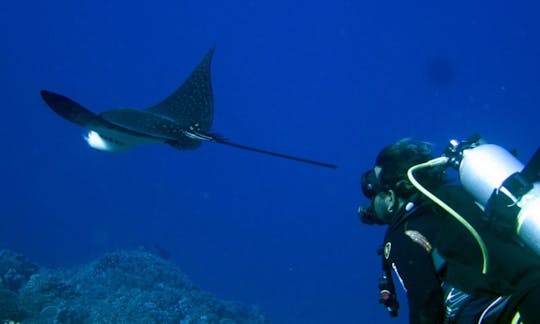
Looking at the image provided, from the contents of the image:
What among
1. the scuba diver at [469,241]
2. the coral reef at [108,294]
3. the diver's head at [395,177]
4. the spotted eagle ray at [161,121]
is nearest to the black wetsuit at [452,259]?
the scuba diver at [469,241]

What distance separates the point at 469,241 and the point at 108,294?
923 centimetres

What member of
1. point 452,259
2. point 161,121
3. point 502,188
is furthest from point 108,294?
point 502,188

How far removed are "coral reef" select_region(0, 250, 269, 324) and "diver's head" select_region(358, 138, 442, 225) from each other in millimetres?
7072

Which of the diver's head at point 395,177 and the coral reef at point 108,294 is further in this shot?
the coral reef at point 108,294

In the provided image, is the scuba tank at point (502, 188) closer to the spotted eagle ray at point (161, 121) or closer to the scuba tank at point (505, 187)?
the scuba tank at point (505, 187)

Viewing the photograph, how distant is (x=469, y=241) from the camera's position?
223 cm

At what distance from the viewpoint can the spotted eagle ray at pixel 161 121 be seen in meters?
4.20

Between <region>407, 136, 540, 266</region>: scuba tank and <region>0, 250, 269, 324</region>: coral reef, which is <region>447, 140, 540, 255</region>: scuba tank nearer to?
<region>407, 136, 540, 266</region>: scuba tank

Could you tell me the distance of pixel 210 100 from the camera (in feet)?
22.4

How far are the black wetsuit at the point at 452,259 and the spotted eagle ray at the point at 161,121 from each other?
1.17m

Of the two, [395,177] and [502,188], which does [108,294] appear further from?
[502,188]

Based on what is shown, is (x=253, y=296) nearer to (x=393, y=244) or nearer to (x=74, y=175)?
(x=393, y=244)

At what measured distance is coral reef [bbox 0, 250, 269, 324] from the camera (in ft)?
27.0

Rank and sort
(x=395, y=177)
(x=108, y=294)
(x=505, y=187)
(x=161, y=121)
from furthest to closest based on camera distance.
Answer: (x=108, y=294) < (x=161, y=121) < (x=395, y=177) < (x=505, y=187)
